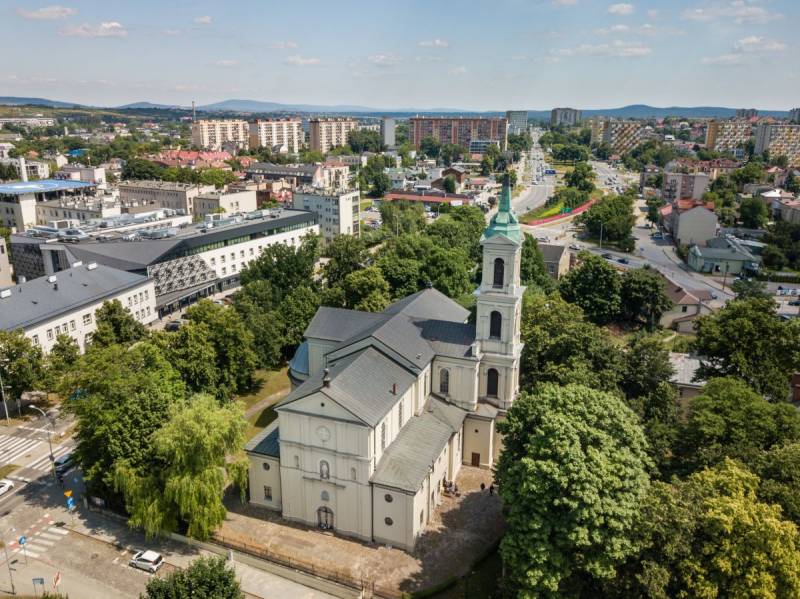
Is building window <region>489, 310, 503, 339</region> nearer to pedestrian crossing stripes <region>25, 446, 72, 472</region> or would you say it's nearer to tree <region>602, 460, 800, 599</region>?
tree <region>602, 460, 800, 599</region>

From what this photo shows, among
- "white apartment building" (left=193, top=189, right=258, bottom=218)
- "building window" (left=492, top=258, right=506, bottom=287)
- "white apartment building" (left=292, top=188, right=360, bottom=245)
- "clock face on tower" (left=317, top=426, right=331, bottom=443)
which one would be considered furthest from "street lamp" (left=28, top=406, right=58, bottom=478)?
"white apartment building" (left=193, top=189, right=258, bottom=218)

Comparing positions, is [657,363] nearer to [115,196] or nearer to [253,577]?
[253,577]

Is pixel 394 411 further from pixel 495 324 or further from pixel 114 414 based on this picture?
pixel 114 414

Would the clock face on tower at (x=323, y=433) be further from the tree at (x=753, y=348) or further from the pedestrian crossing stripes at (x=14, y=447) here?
the tree at (x=753, y=348)

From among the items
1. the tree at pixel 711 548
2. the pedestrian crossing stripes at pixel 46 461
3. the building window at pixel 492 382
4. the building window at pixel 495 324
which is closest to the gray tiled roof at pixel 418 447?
the building window at pixel 492 382

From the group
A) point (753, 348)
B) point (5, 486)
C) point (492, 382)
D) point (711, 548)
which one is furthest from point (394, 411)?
point (753, 348)

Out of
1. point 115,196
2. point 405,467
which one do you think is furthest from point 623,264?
point 115,196
